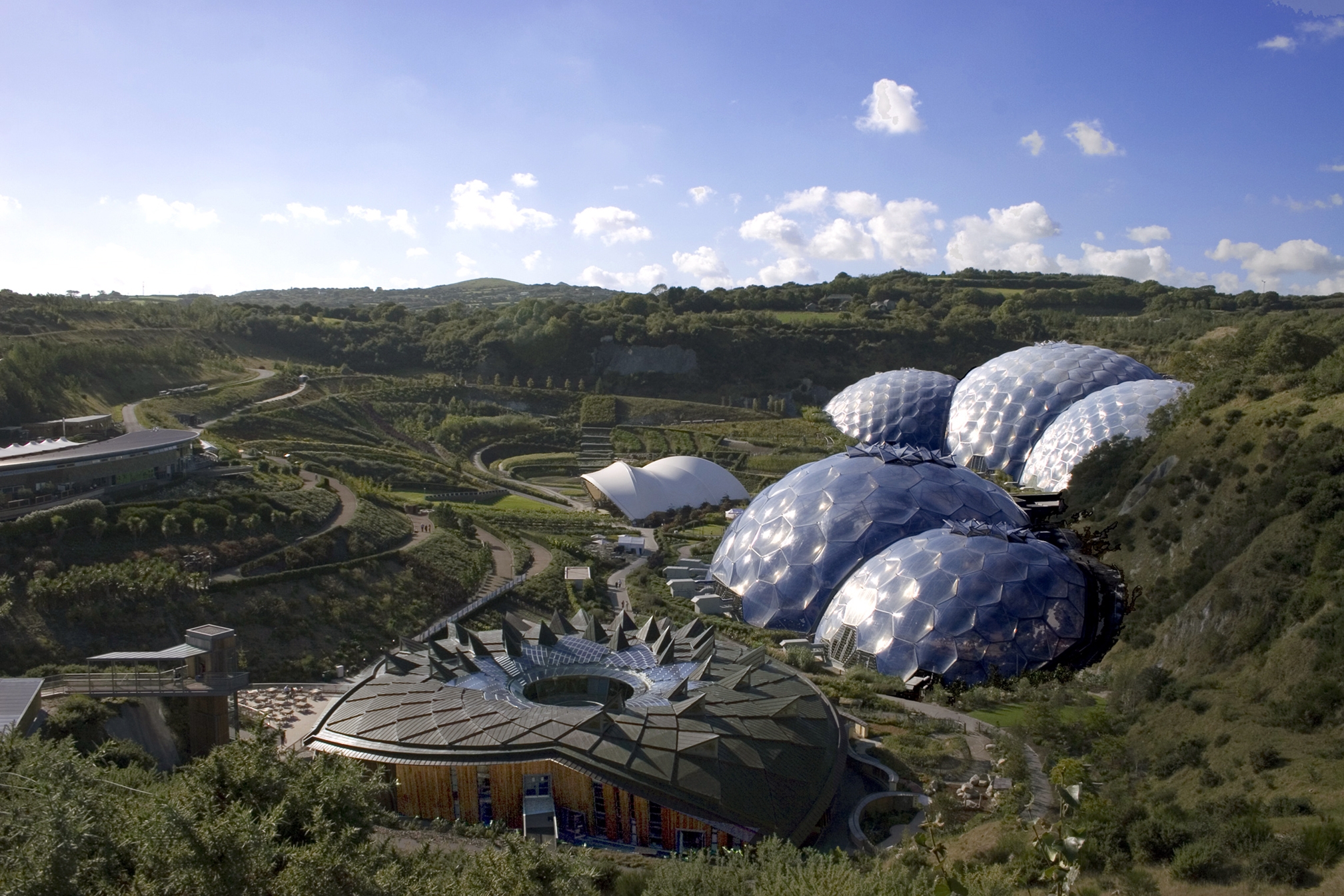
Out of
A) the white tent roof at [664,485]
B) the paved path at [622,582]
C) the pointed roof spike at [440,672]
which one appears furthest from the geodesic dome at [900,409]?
the pointed roof spike at [440,672]

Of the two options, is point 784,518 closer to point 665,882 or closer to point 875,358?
point 665,882

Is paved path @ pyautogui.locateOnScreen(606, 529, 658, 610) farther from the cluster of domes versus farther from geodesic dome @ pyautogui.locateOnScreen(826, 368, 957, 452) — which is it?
geodesic dome @ pyautogui.locateOnScreen(826, 368, 957, 452)

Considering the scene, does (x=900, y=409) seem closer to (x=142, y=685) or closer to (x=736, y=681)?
Answer: (x=736, y=681)

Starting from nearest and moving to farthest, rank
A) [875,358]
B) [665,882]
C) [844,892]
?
[844,892] < [665,882] < [875,358]

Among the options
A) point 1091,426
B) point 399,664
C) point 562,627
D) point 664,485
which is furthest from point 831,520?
point 664,485

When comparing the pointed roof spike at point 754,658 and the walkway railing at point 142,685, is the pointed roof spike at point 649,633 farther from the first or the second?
the walkway railing at point 142,685

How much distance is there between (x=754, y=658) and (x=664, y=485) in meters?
27.3

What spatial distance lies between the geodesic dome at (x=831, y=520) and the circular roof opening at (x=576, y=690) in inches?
372

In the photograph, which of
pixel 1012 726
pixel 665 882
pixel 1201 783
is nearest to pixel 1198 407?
pixel 1012 726

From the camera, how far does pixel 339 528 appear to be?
34156mm

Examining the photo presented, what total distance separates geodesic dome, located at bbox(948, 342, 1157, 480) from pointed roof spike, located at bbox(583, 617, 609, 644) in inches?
1173

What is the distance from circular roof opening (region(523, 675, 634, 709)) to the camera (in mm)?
20609

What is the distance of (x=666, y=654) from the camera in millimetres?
21375

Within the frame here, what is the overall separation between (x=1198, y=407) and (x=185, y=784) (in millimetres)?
30549
